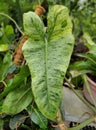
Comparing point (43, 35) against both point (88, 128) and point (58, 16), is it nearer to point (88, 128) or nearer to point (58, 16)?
point (58, 16)

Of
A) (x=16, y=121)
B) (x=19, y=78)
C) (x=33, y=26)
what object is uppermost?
(x=33, y=26)

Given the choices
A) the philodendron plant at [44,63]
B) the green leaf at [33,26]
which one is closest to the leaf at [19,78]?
the philodendron plant at [44,63]

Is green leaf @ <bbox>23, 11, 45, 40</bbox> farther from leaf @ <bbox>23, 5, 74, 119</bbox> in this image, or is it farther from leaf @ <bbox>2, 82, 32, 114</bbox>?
leaf @ <bbox>2, 82, 32, 114</bbox>

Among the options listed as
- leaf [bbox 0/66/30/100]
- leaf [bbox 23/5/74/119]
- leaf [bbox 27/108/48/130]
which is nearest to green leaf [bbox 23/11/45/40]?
leaf [bbox 23/5/74/119]

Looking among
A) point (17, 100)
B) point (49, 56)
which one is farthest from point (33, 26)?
point (17, 100)

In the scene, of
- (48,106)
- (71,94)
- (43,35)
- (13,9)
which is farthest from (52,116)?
(13,9)

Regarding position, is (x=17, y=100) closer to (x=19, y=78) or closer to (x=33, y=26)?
(x=19, y=78)

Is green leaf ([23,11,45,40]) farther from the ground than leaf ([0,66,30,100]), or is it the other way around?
green leaf ([23,11,45,40])
